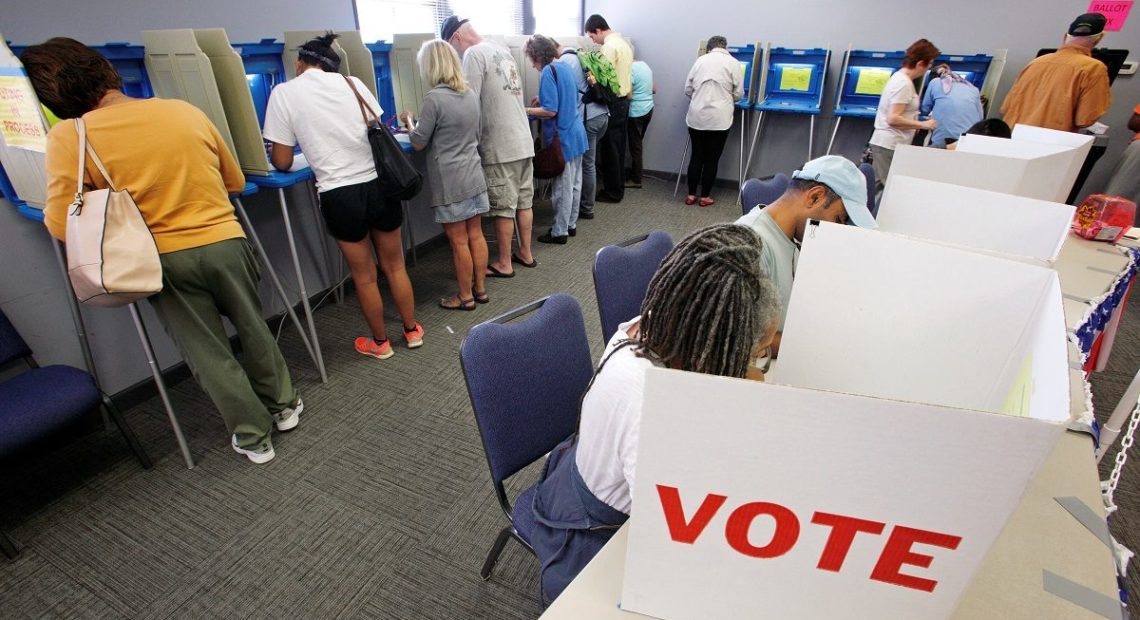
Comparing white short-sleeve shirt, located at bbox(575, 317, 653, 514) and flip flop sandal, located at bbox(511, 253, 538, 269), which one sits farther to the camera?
flip flop sandal, located at bbox(511, 253, 538, 269)

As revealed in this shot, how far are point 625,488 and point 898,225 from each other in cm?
112

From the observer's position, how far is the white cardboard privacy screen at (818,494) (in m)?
0.45

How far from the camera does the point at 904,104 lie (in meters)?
3.32

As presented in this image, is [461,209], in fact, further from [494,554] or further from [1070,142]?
[1070,142]

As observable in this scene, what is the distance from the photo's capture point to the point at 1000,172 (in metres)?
1.66

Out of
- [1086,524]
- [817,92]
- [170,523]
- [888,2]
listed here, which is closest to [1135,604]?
[1086,524]

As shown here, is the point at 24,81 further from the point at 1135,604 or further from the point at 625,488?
the point at 1135,604

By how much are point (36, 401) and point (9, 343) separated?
32cm

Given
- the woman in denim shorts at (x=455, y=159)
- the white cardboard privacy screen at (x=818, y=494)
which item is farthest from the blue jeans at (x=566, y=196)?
the white cardboard privacy screen at (x=818, y=494)

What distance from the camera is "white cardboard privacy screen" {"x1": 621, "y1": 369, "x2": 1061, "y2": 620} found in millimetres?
446

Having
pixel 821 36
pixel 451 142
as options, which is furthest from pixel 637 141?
pixel 451 142

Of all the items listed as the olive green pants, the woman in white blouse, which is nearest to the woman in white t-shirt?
the woman in white blouse

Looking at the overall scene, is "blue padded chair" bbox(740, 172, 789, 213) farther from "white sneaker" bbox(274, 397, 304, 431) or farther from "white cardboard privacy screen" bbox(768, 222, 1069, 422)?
"white sneaker" bbox(274, 397, 304, 431)

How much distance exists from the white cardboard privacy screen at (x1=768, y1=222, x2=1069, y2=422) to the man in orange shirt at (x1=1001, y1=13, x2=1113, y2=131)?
9.86 feet
